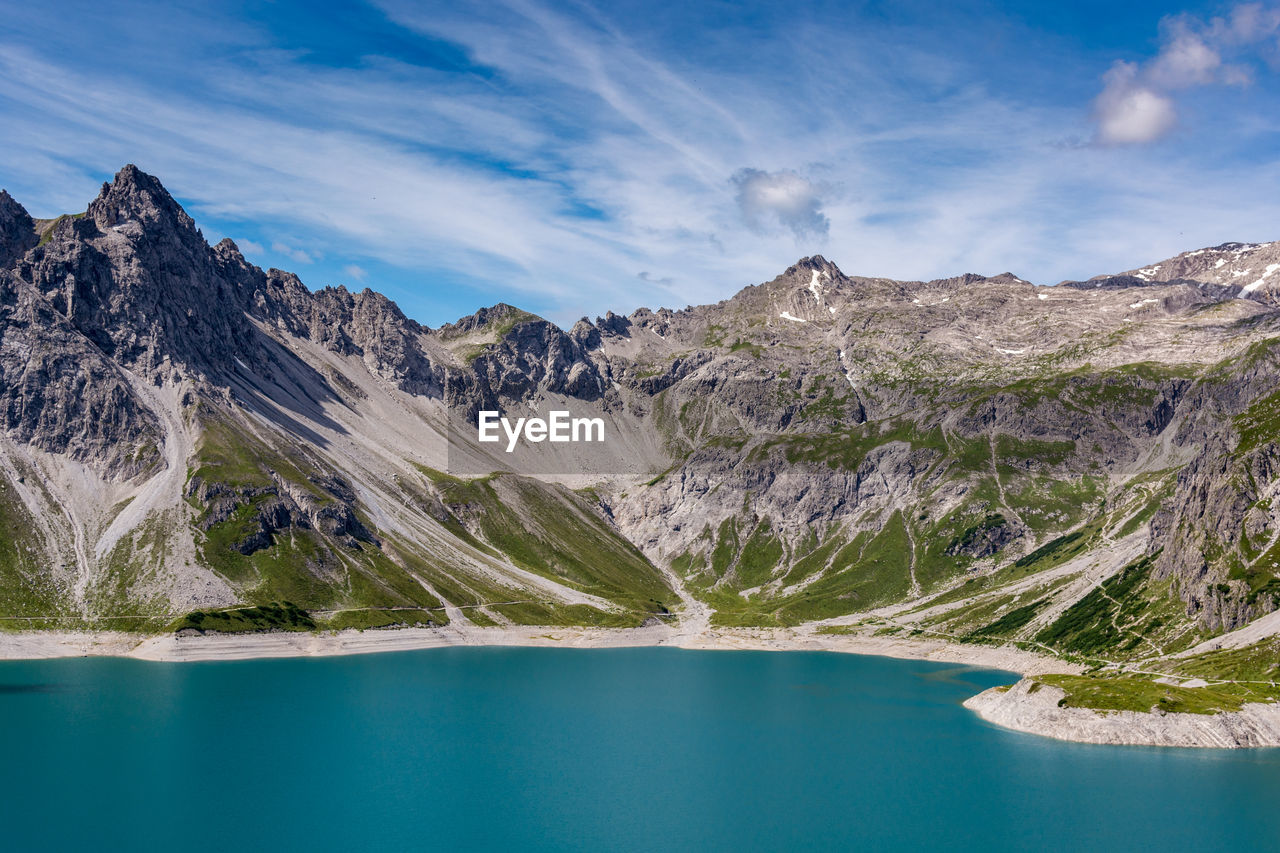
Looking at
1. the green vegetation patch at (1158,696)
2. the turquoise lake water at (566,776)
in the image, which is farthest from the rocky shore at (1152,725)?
the turquoise lake water at (566,776)

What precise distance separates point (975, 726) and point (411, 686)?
101 m

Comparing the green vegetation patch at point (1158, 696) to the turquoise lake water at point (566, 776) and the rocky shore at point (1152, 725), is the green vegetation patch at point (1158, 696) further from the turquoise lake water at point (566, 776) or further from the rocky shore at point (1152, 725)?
the turquoise lake water at point (566, 776)

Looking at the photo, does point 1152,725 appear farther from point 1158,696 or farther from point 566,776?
point 566,776

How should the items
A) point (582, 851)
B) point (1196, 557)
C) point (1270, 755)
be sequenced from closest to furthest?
point (582, 851) → point (1270, 755) → point (1196, 557)

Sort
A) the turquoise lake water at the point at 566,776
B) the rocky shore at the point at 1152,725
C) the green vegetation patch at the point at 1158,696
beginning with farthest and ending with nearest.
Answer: the green vegetation patch at the point at 1158,696 → the rocky shore at the point at 1152,725 → the turquoise lake water at the point at 566,776

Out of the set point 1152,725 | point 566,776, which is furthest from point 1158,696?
point 566,776

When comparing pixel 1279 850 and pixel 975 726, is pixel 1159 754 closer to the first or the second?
pixel 975 726

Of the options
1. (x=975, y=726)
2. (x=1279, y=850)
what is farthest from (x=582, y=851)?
(x=975, y=726)

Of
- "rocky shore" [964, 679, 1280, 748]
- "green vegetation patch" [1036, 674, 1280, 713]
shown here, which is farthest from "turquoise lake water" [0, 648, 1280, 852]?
"green vegetation patch" [1036, 674, 1280, 713]

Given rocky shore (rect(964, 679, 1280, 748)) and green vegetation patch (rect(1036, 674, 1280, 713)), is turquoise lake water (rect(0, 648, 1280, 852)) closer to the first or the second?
rocky shore (rect(964, 679, 1280, 748))

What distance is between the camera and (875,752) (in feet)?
420

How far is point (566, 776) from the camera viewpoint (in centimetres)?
11206

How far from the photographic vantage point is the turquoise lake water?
8956cm

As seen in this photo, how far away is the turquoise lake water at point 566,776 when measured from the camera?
89.6 meters
